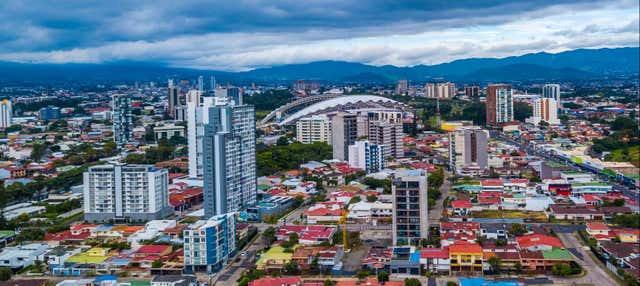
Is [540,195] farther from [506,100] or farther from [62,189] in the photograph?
[506,100]

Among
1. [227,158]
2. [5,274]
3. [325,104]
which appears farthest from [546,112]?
[5,274]

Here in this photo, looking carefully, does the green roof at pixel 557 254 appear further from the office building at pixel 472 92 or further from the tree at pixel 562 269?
the office building at pixel 472 92

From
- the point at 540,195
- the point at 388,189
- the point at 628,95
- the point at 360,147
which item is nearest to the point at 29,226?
the point at 388,189

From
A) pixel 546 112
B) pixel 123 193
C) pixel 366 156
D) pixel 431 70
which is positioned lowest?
pixel 123 193

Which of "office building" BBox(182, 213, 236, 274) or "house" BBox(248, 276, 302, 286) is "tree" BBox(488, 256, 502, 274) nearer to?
"house" BBox(248, 276, 302, 286)

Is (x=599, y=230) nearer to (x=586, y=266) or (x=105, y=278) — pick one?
(x=586, y=266)

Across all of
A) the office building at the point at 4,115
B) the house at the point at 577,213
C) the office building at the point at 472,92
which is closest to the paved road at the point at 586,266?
the house at the point at 577,213
